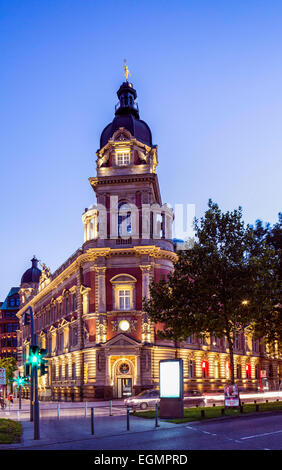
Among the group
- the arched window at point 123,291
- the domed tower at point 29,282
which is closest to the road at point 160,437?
the arched window at point 123,291

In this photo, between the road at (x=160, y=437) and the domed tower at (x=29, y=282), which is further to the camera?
the domed tower at (x=29, y=282)

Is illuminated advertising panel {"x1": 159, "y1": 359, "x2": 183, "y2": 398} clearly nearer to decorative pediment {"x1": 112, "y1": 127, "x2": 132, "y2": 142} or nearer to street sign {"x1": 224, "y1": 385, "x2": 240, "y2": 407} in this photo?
Result: street sign {"x1": 224, "y1": 385, "x2": 240, "y2": 407}

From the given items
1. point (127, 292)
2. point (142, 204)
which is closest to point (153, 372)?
point (127, 292)

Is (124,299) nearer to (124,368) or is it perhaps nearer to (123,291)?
(123,291)

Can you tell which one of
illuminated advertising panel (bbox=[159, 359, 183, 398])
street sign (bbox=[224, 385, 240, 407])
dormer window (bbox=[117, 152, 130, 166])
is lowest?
street sign (bbox=[224, 385, 240, 407])

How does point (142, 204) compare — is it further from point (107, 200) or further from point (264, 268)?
point (264, 268)

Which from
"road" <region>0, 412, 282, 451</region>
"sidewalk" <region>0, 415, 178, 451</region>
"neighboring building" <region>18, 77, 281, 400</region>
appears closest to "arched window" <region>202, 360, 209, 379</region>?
"neighboring building" <region>18, 77, 281, 400</region>

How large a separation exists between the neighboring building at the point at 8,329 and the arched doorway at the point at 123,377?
8283 centimetres

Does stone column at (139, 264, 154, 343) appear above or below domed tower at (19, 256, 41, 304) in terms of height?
below

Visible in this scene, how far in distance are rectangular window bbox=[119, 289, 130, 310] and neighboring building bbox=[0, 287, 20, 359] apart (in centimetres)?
8283

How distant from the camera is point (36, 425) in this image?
20.8 metres

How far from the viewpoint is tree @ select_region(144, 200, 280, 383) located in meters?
35.1

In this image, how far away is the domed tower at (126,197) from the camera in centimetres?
5756

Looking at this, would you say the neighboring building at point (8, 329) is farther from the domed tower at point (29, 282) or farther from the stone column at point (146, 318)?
the stone column at point (146, 318)
